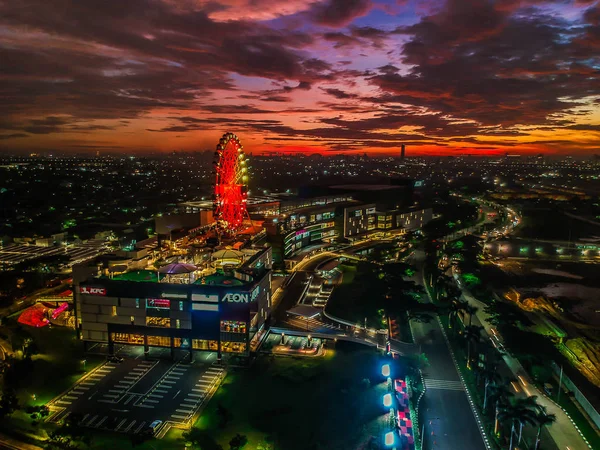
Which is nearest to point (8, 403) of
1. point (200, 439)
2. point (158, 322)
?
point (158, 322)

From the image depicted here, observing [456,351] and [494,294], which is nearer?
[456,351]

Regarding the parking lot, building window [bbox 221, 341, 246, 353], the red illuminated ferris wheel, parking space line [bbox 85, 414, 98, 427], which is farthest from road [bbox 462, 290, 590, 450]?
the red illuminated ferris wheel

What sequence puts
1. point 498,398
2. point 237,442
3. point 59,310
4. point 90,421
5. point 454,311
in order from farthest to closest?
point 454,311 < point 59,310 < point 90,421 < point 498,398 < point 237,442

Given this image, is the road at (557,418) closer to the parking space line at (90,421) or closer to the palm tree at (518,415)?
the palm tree at (518,415)

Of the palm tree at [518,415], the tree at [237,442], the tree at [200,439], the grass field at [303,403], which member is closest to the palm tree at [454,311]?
the grass field at [303,403]

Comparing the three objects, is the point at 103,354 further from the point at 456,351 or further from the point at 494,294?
the point at 494,294

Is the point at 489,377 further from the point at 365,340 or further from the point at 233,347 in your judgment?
the point at 233,347

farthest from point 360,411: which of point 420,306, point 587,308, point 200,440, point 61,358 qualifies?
point 587,308
